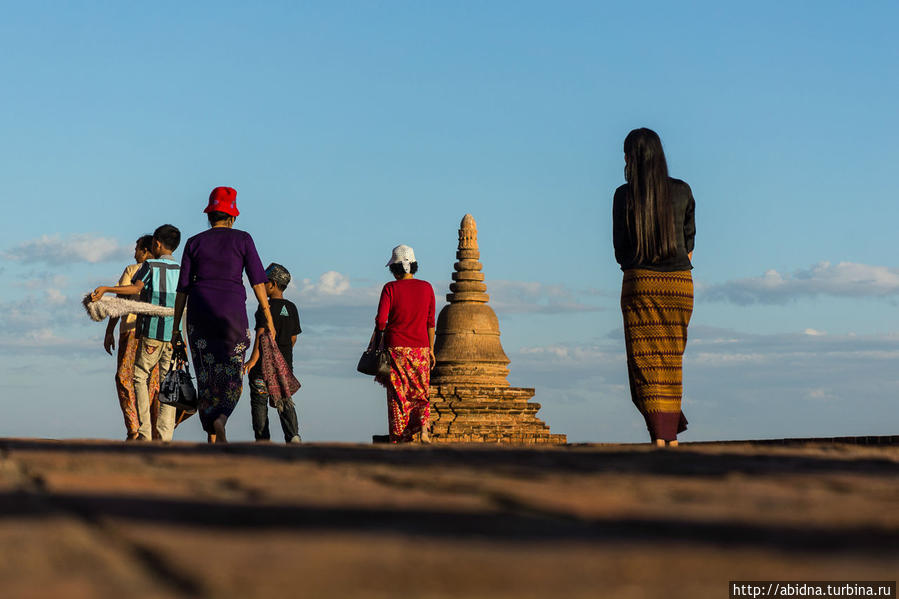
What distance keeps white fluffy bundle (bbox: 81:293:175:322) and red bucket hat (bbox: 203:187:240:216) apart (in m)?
1.40

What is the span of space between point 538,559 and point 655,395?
18.7 feet

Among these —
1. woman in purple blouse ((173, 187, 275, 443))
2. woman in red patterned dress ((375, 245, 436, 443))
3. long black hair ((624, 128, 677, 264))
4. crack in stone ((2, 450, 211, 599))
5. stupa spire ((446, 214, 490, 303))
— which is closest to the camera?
crack in stone ((2, 450, 211, 599))

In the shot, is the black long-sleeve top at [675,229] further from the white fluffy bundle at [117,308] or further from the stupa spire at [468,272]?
the stupa spire at [468,272]

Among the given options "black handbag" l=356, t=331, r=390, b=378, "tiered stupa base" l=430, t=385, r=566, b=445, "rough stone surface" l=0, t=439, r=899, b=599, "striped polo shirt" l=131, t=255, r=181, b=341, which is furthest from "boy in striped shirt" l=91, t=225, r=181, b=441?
"tiered stupa base" l=430, t=385, r=566, b=445

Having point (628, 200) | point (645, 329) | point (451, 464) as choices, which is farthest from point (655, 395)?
point (451, 464)

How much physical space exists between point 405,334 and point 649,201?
2.80 m

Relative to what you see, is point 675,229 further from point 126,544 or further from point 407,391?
point 126,544

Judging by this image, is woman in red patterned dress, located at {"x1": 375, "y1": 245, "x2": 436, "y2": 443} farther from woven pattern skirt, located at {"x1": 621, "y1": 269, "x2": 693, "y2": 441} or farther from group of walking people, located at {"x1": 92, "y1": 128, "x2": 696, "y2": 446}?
woven pattern skirt, located at {"x1": 621, "y1": 269, "x2": 693, "y2": 441}

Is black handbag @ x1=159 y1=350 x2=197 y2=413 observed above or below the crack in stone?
above

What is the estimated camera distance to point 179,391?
339 inches

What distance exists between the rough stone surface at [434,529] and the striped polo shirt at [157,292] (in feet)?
16.9

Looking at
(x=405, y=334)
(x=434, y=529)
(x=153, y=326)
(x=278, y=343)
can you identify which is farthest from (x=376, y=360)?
(x=434, y=529)

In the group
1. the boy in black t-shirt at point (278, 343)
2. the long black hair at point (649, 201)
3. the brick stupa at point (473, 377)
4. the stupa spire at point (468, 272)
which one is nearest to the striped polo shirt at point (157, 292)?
the boy in black t-shirt at point (278, 343)

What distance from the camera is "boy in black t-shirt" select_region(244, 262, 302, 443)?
10758 millimetres
